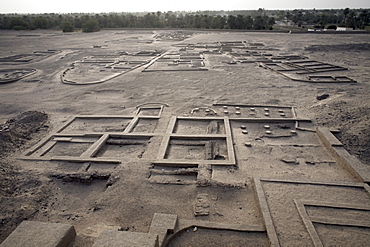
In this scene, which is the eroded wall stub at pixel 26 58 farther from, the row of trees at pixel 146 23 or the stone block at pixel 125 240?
the row of trees at pixel 146 23

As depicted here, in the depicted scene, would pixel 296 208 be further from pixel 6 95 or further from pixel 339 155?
pixel 6 95

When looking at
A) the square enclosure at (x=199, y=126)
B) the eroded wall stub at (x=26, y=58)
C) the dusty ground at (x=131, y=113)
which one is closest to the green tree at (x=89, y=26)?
the eroded wall stub at (x=26, y=58)

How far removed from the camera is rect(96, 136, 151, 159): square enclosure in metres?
5.55

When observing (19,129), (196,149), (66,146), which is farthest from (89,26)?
(196,149)

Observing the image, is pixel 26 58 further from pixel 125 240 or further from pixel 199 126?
pixel 125 240

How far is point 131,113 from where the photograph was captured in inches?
302

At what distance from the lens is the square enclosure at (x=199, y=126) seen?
251 inches

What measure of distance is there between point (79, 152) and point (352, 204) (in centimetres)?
571

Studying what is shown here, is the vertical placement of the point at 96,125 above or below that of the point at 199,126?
below

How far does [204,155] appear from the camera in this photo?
17.5ft

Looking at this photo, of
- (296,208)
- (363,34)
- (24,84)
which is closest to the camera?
(296,208)

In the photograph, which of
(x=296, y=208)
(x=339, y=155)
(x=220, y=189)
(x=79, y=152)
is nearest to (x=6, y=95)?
(x=79, y=152)

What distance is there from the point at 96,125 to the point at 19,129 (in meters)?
2.07

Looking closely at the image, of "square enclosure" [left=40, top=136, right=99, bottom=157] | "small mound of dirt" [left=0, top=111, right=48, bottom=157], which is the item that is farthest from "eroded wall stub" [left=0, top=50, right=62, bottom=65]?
"square enclosure" [left=40, top=136, right=99, bottom=157]
